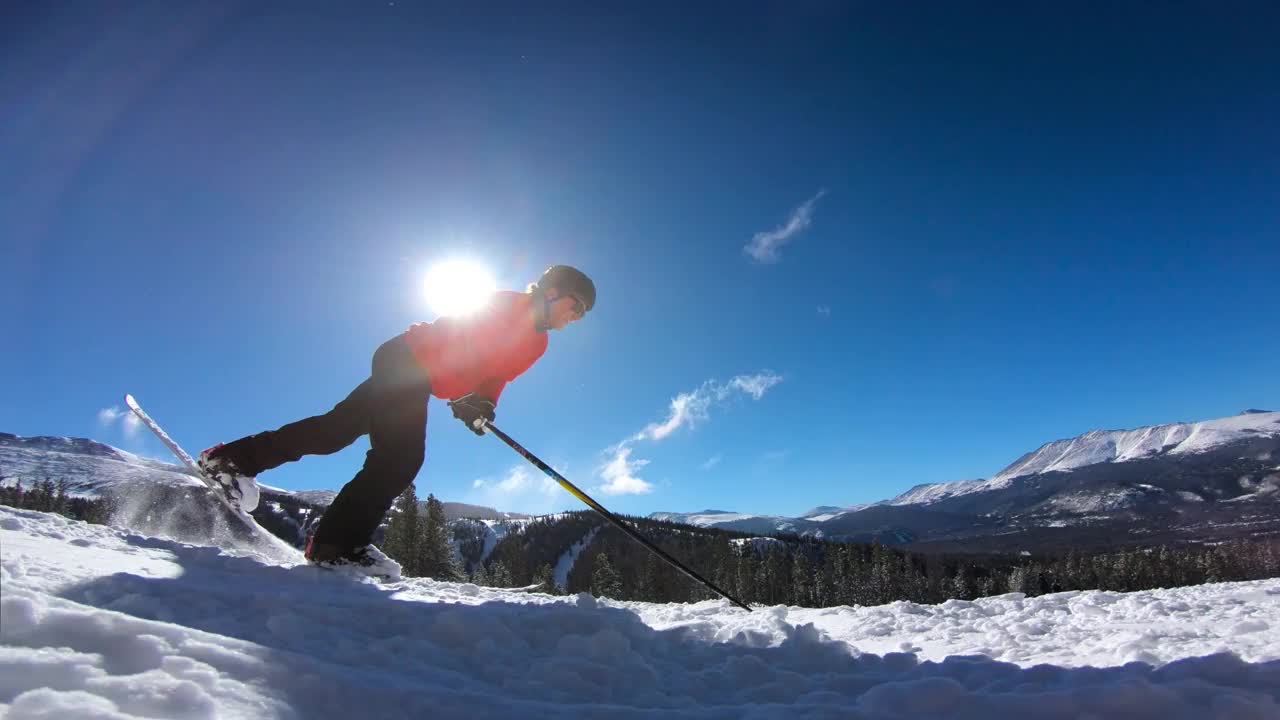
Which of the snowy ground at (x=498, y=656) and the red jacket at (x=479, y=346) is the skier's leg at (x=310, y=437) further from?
the snowy ground at (x=498, y=656)

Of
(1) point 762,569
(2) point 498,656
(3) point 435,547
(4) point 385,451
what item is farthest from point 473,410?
(1) point 762,569

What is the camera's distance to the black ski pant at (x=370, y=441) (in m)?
4.87

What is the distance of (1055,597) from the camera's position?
5.29m

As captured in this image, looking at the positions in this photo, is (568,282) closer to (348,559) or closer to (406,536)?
(348,559)

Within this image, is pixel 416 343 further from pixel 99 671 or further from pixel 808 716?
pixel 808 716

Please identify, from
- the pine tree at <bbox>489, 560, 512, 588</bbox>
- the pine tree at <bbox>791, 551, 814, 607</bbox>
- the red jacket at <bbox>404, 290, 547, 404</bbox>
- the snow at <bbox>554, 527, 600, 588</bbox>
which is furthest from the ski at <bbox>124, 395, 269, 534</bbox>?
the snow at <bbox>554, 527, 600, 588</bbox>

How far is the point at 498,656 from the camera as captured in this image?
2.79 metres

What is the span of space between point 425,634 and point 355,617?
388mm

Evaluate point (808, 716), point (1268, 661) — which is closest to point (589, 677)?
point (808, 716)

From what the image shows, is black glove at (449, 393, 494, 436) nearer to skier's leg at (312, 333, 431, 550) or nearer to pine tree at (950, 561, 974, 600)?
skier's leg at (312, 333, 431, 550)

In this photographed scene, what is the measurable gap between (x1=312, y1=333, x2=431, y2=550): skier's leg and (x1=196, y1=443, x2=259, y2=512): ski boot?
1026 millimetres

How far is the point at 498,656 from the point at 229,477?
3923 mm

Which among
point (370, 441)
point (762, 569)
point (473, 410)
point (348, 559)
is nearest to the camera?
point (348, 559)

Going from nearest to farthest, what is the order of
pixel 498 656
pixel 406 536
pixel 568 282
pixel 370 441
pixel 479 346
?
pixel 498 656 → pixel 370 441 → pixel 479 346 → pixel 568 282 → pixel 406 536
